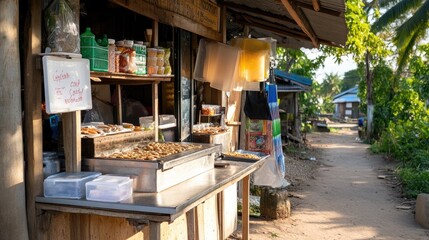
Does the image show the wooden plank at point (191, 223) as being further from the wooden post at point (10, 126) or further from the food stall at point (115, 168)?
the wooden post at point (10, 126)

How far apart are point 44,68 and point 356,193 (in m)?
8.01

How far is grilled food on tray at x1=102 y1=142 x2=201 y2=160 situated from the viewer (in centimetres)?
310

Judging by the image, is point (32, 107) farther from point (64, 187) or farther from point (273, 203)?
Answer: point (273, 203)

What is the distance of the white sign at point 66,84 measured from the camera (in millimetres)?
2516

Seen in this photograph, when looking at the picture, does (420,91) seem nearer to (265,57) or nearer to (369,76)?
(369,76)

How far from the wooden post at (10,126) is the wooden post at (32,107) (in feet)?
0.35

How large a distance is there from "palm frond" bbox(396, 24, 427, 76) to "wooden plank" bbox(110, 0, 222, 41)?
1575 cm

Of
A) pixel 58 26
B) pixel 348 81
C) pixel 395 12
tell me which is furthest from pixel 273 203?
pixel 348 81

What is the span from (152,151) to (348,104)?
1835 inches

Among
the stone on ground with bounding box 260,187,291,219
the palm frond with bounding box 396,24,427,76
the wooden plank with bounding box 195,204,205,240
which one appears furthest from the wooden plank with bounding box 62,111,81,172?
the palm frond with bounding box 396,24,427,76

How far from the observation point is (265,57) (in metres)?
6.07

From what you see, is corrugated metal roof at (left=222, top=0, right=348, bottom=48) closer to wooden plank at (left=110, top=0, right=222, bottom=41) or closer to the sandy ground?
wooden plank at (left=110, top=0, right=222, bottom=41)

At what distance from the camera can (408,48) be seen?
18625mm

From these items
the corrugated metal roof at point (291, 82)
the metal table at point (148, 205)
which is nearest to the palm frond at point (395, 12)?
the corrugated metal roof at point (291, 82)
